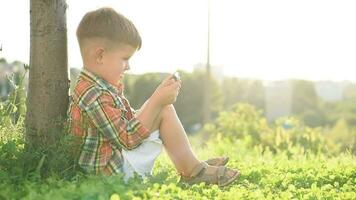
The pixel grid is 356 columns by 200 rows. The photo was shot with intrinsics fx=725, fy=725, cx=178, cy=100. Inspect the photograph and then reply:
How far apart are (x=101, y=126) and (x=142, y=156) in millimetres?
333

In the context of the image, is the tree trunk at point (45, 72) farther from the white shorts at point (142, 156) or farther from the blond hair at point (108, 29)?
the white shorts at point (142, 156)

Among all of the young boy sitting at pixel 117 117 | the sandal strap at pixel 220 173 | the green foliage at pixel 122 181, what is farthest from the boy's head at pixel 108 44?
the sandal strap at pixel 220 173

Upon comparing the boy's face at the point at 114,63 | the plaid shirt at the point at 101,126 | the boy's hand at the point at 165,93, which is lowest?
the plaid shirt at the point at 101,126

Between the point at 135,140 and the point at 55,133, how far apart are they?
57 cm

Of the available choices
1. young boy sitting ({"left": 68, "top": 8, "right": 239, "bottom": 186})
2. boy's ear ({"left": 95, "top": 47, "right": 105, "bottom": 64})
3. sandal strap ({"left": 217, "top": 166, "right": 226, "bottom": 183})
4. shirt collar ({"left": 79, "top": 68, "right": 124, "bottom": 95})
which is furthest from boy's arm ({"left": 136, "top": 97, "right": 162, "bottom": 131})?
sandal strap ({"left": 217, "top": 166, "right": 226, "bottom": 183})

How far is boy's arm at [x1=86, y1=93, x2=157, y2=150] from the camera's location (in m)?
4.25

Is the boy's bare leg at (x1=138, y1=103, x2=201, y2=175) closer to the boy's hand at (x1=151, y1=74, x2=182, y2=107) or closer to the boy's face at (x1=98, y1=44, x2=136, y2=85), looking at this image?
the boy's hand at (x1=151, y1=74, x2=182, y2=107)

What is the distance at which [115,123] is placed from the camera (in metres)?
4.25

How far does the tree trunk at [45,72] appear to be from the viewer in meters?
4.64

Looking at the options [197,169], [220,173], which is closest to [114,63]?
[197,169]

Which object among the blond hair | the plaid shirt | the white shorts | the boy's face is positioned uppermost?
the blond hair

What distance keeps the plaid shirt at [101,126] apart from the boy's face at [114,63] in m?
0.05

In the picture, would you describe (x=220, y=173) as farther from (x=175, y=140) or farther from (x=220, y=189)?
(x=175, y=140)

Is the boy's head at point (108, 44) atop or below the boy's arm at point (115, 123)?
atop
